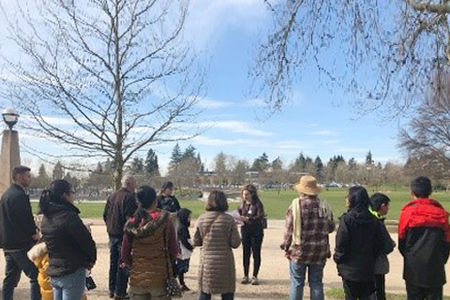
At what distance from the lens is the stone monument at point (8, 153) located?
995cm

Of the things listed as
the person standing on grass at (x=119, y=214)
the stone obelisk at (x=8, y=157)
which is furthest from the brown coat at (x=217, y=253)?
the stone obelisk at (x=8, y=157)

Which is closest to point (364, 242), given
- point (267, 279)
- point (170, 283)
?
point (170, 283)

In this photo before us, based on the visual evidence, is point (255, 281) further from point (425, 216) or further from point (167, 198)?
point (425, 216)

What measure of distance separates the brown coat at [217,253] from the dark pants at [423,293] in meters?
2.13

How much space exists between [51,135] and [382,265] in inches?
354

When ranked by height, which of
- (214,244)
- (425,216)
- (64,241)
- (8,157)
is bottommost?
(214,244)

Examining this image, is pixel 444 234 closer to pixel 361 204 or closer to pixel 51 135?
pixel 361 204

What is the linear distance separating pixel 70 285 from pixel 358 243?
10.4ft

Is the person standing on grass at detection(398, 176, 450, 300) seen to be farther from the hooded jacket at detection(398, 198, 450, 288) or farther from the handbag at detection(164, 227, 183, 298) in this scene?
the handbag at detection(164, 227, 183, 298)

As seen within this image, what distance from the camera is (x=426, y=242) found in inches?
227

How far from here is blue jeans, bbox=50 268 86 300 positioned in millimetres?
5176

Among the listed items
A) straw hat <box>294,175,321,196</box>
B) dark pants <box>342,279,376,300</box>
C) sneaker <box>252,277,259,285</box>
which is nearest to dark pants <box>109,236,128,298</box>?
sneaker <box>252,277,259,285</box>

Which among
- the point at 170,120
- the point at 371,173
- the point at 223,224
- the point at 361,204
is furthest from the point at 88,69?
the point at 371,173

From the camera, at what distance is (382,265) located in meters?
6.29
